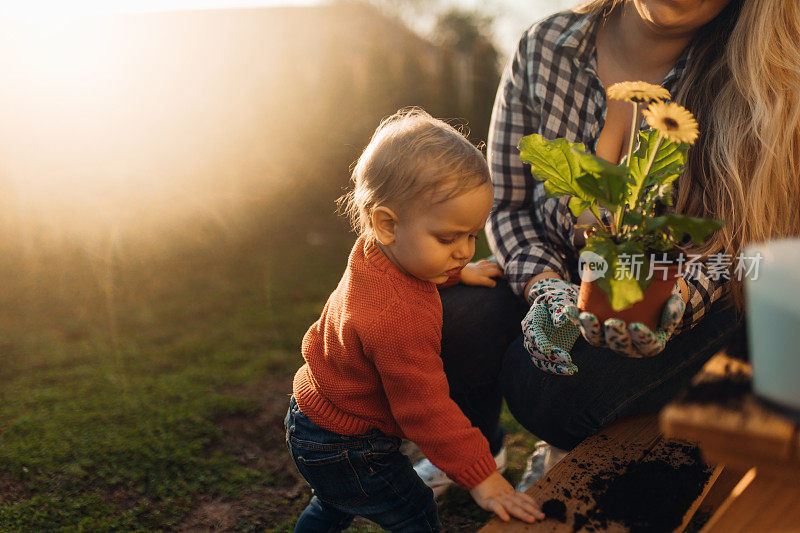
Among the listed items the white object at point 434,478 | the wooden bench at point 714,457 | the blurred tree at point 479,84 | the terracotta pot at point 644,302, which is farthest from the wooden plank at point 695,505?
the blurred tree at point 479,84

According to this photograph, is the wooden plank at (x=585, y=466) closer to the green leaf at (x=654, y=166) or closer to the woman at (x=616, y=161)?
the woman at (x=616, y=161)

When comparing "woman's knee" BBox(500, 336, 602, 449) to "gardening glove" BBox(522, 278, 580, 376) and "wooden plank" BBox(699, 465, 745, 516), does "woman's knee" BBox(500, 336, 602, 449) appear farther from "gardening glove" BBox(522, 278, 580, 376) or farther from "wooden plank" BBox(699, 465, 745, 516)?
"wooden plank" BBox(699, 465, 745, 516)

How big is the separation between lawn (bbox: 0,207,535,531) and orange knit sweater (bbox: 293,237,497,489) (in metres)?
0.75

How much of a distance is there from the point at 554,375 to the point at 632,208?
68 centimetres

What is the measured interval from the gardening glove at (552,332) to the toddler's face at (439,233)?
0.68 ft

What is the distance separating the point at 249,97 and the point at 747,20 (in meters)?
4.40

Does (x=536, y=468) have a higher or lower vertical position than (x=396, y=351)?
lower

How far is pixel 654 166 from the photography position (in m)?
1.17

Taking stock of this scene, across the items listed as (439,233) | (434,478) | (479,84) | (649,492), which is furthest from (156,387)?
(479,84)

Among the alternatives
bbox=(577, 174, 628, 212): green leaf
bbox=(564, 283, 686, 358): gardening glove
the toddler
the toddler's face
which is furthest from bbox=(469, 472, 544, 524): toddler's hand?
bbox=(577, 174, 628, 212): green leaf

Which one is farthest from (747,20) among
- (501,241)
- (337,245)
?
(337,245)

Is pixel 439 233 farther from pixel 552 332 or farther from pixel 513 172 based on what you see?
pixel 513 172

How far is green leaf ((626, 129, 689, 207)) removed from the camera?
1.14 m

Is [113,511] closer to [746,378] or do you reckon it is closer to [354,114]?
[746,378]
